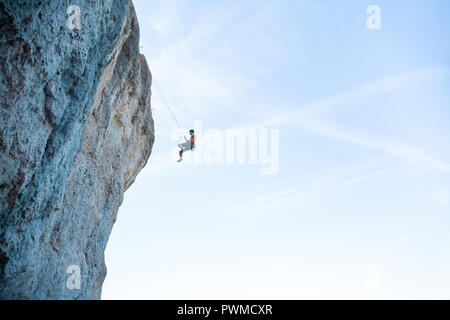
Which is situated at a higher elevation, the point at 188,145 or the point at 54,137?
the point at 188,145

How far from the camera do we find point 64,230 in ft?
47.1

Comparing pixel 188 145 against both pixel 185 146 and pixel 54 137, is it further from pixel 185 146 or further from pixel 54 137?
pixel 54 137

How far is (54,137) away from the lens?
1116cm

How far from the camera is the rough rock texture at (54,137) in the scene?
30.8 ft

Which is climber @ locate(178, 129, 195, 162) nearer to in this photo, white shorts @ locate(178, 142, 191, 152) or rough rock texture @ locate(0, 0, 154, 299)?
white shorts @ locate(178, 142, 191, 152)

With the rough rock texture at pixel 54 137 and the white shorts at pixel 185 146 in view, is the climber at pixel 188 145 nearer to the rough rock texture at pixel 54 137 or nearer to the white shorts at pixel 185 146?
the white shorts at pixel 185 146

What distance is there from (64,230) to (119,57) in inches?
308

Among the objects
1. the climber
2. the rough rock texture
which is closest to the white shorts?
the climber

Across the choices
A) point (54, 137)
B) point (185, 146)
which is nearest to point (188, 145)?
point (185, 146)

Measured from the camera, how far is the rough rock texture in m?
9.40

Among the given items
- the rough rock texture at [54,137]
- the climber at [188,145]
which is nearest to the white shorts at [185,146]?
the climber at [188,145]

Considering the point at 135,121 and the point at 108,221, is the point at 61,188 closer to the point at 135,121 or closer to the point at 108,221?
the point at 108,221

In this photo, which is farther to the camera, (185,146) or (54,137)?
(185,146)
